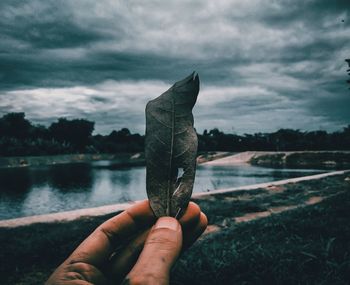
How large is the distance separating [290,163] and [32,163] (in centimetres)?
2287

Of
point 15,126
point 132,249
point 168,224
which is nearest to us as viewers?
point 168,224

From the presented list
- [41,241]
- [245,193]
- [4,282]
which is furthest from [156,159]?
[245,193]

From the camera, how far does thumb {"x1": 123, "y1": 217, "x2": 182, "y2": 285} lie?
800 mm

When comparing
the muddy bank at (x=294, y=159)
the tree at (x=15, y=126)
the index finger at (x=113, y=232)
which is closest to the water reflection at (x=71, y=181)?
the index finger at (x=113, y=232)

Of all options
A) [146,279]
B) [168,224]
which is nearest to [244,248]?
[168,224]

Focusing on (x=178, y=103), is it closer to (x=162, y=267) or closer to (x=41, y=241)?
(x=162, y=267)

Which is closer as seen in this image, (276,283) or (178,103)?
(178,103)

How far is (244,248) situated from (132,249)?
189 centimetres

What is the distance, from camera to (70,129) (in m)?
40.5

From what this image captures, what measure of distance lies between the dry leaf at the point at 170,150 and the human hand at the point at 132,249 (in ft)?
0.23

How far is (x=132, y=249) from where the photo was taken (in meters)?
1.14

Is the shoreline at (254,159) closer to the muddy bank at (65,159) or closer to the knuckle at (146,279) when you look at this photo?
the muddy bank at (65,159)

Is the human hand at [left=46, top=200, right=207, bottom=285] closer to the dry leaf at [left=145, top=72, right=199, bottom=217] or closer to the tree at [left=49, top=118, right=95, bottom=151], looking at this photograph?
the dry leaf at [left=145, top=72, right=199, bottom=217]

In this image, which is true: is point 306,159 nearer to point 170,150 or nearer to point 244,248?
point 244,248
